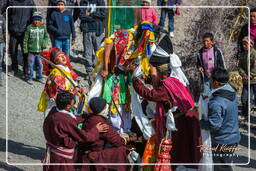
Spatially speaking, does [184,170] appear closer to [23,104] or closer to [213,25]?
[23,104]

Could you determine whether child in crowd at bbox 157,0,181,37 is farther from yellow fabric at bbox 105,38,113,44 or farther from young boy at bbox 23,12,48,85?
yellow fabric at bbox 105,38,113,44

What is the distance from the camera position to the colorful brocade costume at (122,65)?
950 centimetres

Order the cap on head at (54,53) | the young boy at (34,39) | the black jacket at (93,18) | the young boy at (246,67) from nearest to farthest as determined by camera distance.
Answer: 1. the cap on head at (54,53)
2. the young boy at (246,67)
3. the young boy at (34,39)
4. the black jacket at (93,18)

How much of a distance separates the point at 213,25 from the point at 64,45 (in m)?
3.29

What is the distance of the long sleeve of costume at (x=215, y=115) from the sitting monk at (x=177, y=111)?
0.36 meters

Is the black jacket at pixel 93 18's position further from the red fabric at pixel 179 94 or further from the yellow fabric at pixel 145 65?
the red fabric at pixel 179 94

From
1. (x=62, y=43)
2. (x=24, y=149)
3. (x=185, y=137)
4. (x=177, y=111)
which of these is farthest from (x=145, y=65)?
(x=62, y=43)

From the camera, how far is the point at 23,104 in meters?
12.5

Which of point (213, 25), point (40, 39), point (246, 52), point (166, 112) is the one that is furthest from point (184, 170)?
point (213, 25)

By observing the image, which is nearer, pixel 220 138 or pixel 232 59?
pixel 220 138

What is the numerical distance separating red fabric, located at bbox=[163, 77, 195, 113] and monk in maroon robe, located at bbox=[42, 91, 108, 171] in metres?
0.95

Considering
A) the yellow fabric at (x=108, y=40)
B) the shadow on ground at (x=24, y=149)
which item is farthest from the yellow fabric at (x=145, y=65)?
the shadow on ground at (x=24, y=149)

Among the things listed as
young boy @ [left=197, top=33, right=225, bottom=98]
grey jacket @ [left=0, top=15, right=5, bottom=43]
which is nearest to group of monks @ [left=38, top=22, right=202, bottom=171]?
young boy @ [left=197, top=33, right=225, bottom=98]

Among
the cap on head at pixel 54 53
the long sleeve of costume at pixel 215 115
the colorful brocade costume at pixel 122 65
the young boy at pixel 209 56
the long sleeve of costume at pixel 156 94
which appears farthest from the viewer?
the young boy at pixel 209 56
